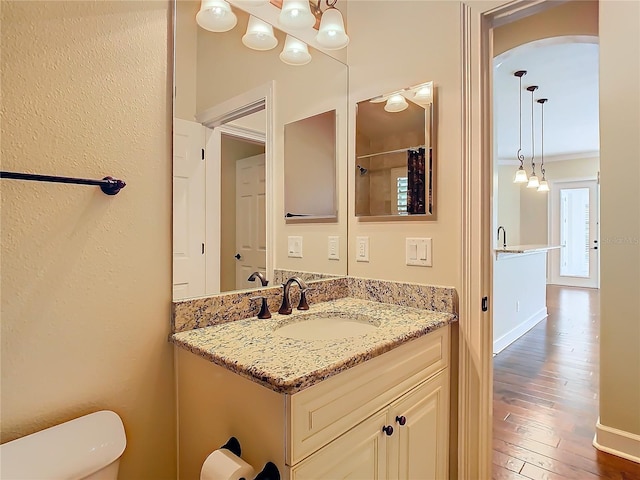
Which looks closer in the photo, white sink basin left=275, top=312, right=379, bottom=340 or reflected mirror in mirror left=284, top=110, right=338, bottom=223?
white sink basin left=275, top=312, right=379, bottom=340

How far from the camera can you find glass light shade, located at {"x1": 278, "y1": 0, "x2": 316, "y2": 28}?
59.5 inches

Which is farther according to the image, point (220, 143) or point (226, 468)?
point (220, 143)

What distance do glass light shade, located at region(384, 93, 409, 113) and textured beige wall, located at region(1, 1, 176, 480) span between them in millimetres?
945

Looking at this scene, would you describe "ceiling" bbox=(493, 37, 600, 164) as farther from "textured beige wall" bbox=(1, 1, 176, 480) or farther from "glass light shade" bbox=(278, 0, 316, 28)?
"textured beige wall" bbox=(1, 1, 176, 480)

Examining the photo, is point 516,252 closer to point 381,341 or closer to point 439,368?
point 439,368

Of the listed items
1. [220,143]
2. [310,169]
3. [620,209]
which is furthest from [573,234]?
[220,143]

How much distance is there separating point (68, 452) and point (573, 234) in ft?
28.3

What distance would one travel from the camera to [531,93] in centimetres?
393

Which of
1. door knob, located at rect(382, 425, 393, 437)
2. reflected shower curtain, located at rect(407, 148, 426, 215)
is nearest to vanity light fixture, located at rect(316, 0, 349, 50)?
reflected shower curtain, located at rect(407, 148, 426, 215)

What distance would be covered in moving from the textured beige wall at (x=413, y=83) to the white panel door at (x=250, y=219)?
1.57 ft

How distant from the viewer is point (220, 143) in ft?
4.65

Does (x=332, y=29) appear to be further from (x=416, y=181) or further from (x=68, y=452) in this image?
(x=68, y=452)

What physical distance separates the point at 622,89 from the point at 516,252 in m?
1.88

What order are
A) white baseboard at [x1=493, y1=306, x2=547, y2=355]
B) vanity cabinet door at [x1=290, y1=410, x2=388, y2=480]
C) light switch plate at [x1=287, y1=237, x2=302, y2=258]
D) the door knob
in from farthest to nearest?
white baseboard at [x1=493, y1=306, x2=547, y2=355], light switch plate at [x1=287, y1=237, x2=302, y2=258], the door knob, vanity cabinet door at [x1=290, y1=410, x2=388, y2=480]
